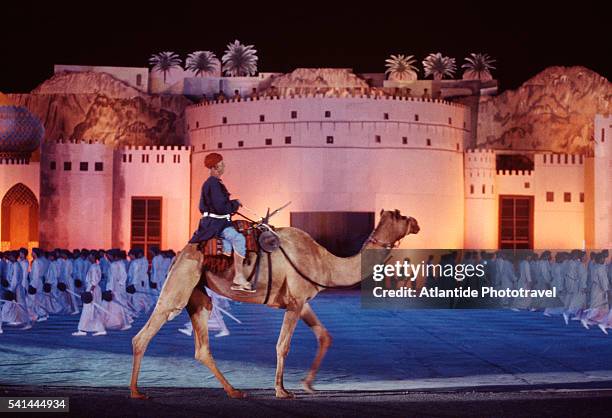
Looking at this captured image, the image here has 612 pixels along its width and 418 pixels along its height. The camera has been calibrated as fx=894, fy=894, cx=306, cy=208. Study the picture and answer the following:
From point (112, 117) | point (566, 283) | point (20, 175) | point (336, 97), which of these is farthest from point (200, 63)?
point (566, 283)

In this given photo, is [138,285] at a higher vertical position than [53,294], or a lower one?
higher

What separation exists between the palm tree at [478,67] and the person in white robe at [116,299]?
3986 cm

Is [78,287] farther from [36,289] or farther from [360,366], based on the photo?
[360,366]

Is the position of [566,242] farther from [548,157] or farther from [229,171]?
[229,171]

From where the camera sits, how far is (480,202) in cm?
3938

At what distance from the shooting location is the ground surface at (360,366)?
30.9 feet

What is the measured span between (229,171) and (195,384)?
2699 cm

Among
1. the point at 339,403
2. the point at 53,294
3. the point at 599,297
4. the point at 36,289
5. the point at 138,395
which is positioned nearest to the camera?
the point at 339,403

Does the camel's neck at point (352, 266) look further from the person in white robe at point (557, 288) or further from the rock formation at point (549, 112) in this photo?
the rock formation at point (549, 112)

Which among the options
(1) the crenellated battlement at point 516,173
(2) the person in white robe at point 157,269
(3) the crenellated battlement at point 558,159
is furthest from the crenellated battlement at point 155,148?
(2) the person in white robe at point 157,269

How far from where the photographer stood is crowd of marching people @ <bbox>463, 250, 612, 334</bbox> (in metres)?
20.2

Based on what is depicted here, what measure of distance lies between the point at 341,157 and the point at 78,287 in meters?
16.3

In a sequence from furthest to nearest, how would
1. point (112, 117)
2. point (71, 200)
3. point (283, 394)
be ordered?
1. point (112, 117)
2. point (71, 200)
3. point (283, 394)

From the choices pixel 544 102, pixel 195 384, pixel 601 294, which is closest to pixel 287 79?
pixel 544 102
